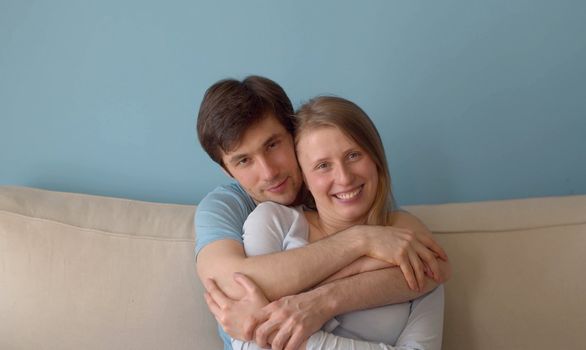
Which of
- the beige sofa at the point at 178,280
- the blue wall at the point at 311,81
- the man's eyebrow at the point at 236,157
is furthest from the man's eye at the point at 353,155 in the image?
the blue wall at the point at 311,81

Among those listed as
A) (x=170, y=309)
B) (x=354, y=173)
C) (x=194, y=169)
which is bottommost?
(x=170, y=309)

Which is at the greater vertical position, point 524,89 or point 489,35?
point 489,35

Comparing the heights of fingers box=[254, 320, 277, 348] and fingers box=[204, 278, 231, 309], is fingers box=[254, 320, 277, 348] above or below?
below

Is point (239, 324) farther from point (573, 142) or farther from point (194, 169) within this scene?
point (573, 142)

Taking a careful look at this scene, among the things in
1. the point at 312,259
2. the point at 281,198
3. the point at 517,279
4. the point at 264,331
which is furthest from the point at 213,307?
the point at 517,279

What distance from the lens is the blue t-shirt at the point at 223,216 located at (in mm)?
1366

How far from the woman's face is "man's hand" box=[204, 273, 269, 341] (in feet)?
1.00

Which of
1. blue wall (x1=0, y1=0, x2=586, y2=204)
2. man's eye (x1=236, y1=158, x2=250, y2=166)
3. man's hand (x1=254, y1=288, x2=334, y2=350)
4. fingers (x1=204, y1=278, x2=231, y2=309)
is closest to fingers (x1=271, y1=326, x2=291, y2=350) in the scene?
man's hand (x1=254, y1=288, x2=334, y2=350)

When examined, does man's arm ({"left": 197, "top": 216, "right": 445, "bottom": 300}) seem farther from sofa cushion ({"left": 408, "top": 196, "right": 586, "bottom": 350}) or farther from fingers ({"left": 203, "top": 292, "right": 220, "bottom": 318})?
sofa cushion ({"left": 408, "top": 196, "right": 586, "bottom": 350})

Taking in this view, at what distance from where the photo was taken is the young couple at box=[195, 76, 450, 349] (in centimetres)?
122

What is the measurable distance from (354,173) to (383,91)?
0.59m

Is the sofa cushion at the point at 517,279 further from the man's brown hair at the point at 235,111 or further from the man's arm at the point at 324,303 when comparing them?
the man's brown hair at the point at 235,111

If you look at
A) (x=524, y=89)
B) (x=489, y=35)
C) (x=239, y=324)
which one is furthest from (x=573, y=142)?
(x=239, y=324)

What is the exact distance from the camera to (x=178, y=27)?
6.09ft
